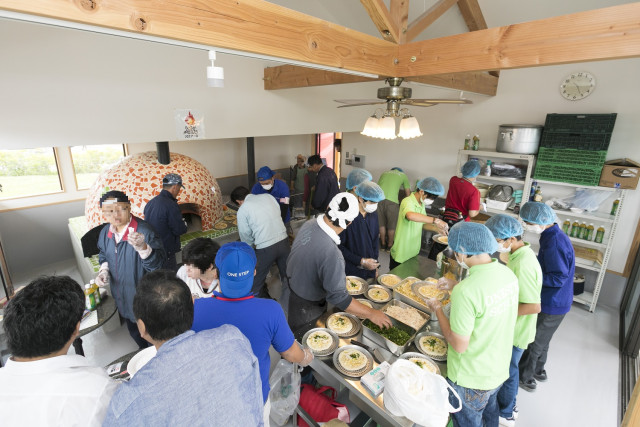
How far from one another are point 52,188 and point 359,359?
6243 mm

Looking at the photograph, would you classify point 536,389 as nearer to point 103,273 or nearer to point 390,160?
point 103,273

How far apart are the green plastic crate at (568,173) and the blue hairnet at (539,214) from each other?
2.31 meters

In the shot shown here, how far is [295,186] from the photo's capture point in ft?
26.7

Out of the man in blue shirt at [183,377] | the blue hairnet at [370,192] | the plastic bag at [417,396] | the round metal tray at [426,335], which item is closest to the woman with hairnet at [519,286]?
the round metal tray at [426,335]

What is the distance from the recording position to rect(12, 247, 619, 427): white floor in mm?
2863

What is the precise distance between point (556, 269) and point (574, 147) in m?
2.68

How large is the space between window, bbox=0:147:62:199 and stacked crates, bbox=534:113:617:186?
794cm

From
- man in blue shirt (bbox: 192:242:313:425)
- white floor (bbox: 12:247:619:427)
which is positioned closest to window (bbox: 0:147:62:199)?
white floor (bbox: 12:247:619:427)

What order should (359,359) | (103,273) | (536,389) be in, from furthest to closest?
(536,389) → (103,273) → (359,359)

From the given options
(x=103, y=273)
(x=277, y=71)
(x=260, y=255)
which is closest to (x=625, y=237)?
(x=260, y=255)

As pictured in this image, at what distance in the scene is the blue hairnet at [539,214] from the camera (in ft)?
8.78

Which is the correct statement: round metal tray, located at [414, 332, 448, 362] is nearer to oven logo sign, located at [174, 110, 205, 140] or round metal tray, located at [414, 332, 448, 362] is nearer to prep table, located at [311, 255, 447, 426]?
prep table, located at [311, 255, 447, 426]

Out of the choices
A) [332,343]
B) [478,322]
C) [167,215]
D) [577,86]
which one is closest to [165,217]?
[167,215]

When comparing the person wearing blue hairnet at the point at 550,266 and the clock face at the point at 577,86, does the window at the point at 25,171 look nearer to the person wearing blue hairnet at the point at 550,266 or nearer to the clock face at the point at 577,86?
the person wearing blue hairnet at the point at 550,266
